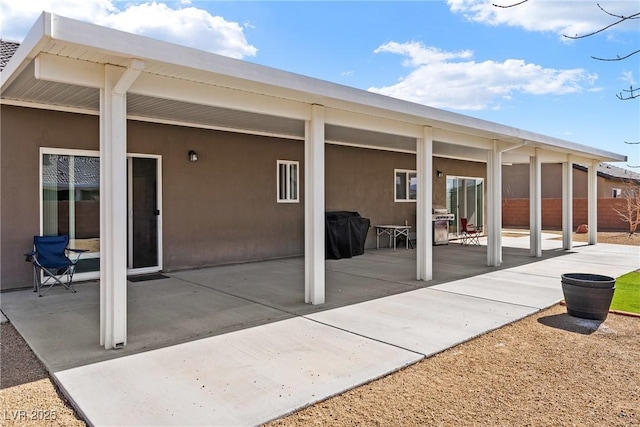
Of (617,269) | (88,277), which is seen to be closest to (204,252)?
(88,277)

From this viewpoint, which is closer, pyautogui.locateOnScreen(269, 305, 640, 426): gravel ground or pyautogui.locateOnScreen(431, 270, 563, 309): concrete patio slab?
pyautogui.locateOnScreen(269, 305, 640, 426): gravel ground

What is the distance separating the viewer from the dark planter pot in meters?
4.80

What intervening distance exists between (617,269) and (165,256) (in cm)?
867

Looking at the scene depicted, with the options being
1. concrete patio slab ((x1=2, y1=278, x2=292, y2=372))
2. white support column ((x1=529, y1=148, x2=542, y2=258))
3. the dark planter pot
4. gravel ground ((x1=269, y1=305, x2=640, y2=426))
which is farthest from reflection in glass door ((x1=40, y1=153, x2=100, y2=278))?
white support column ((x1=529, y1=148, x2=542, y2=258))

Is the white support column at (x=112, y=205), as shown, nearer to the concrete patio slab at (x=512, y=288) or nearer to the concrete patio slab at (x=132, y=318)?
the concrete patio slab at (x=132, y=318)

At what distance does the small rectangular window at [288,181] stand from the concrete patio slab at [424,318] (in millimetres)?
4365

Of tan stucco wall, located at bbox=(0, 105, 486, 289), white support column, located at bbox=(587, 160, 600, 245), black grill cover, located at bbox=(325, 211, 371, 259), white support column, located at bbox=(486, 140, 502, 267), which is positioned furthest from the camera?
white support column, located at bbox=(587, 160, 600, 245)

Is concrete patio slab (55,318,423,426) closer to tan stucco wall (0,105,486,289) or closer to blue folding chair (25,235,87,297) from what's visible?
→ blue folding chair (25,235,87,297)

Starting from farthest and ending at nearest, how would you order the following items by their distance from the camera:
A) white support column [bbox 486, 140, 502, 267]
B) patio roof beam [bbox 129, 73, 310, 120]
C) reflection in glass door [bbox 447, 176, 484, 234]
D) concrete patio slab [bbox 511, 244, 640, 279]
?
reflection in glass door [bbox 447, 176, 484, 234]
white support column [bbox 486, 140, 502, 267]
concrete patio slab [bbox 511, 244, 640, 279]
patio roof beam [bbox 129, 73, 310, 120]

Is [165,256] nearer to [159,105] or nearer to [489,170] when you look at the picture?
[159,105]

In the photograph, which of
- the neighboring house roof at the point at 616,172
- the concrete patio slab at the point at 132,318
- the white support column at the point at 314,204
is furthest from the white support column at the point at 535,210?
the neighboring house roof at the point at 616,172

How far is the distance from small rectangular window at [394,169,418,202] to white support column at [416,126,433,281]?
17.5ft

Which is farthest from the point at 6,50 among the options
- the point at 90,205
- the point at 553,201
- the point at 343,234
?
the point at 553,201

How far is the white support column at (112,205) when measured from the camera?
3799 millimetres
